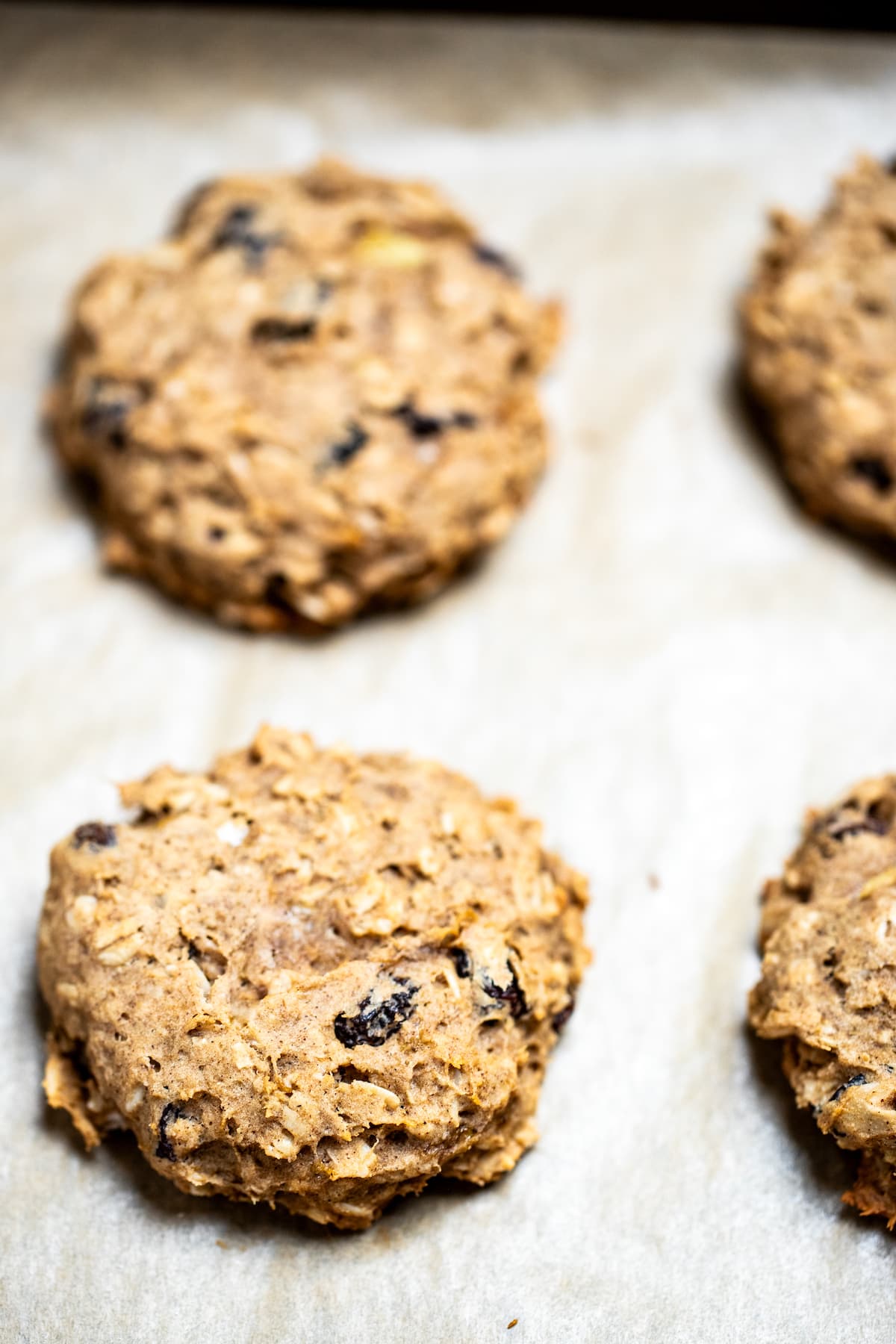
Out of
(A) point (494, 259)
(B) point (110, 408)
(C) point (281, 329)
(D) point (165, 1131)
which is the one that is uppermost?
(A) point (494, 259)

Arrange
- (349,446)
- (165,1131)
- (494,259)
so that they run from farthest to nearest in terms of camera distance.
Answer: (494,259) < (349,446) < (165,1131)

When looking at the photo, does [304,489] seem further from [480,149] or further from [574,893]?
[480,149]

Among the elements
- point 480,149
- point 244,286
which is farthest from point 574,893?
point 480,149

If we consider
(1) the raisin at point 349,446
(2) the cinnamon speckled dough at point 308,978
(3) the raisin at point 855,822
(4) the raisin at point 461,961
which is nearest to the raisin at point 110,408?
(1) the raisin at point 349,446

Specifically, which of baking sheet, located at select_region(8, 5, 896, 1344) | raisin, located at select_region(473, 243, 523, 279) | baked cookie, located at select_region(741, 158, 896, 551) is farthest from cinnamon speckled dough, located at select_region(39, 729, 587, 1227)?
raisin, located at select_region(473, 243, 523, 279)

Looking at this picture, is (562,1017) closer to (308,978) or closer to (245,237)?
(308,978)

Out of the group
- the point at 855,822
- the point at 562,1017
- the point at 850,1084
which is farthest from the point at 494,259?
the point at 850,1084
